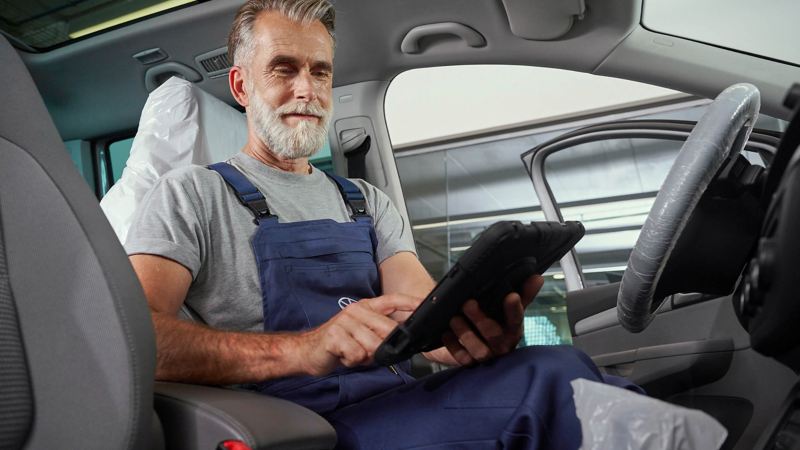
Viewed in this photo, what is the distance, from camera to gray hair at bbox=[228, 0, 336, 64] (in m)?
1.57

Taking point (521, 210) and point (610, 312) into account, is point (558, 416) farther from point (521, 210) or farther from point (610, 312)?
point (521, 210)

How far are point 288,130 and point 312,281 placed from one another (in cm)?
41

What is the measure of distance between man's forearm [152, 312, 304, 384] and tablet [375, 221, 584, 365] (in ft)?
0.76

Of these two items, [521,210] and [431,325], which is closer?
[431,325]

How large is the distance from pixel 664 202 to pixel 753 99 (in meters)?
0.21

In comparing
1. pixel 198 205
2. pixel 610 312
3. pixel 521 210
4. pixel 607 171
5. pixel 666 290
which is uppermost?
pixel 198 205

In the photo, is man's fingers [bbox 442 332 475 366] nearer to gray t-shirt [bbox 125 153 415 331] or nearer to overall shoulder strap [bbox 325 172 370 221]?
gray t-shirt [bbox 125 153 415 331]

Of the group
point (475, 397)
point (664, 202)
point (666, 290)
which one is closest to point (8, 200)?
point (475, 397)

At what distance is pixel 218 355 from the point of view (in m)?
1.07

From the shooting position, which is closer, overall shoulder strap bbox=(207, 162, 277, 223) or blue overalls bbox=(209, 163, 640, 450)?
blue overalls bbox=(209, 163, 640, 450)

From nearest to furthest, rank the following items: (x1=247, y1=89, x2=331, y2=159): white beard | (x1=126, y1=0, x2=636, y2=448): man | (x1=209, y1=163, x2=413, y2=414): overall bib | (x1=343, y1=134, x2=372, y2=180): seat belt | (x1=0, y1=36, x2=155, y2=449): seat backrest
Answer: (x1=0, y1=36, x2=155, y2=449): seat backrest
(x1=126, y1=0, x2=636, y2=448): man
(x1=209, y1=163, x2=413, y2=414): overall bib
(x1=247, y1=89, x2=331, y2=159): white beard
(x1=343, y1=134, x2=372, y2=180): seat belt

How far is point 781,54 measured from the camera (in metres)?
1.68

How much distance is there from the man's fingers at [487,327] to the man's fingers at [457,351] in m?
0.04

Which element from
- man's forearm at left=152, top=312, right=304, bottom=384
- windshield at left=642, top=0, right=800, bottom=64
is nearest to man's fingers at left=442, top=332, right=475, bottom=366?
man's forearm at left=152, top=312, right=304, bottom=384
